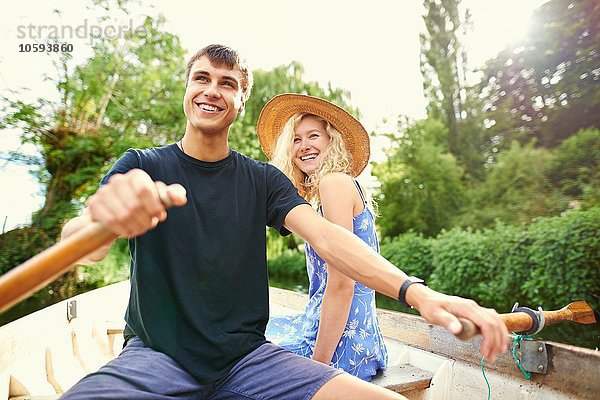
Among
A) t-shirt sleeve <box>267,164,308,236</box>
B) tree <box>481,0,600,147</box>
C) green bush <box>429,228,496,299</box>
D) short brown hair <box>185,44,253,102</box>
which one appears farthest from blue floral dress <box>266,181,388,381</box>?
tree <box>481,0,600,147</box>

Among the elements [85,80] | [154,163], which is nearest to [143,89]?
[85,80]

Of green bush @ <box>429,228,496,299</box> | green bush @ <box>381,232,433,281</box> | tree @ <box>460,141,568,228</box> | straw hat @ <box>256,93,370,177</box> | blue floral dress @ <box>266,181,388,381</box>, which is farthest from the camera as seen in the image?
green bush @ <box>381,232,433,281</box>

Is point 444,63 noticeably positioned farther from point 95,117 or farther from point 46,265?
point 46,265

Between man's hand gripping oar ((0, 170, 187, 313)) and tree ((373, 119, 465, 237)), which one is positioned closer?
man's hand gripping oar ((0, 170, 187, 313))

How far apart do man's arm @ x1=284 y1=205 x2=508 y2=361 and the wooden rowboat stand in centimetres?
83

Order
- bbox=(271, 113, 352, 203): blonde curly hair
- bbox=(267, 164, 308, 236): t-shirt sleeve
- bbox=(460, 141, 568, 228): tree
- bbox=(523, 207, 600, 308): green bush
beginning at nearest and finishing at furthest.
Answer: bbox=(267, 164, 308, 236): t-shirt sleeve < bbox=(271, 113, 352, 203): blonde curly hair < bbox=(523, 207, 600, 308): green bush < bbox=(460, 141, 568, 228): tree

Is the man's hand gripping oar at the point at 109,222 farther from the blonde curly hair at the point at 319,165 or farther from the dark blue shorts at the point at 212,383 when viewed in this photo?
the blonde curly hair at the point at 319,165

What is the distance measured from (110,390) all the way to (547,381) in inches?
61.0

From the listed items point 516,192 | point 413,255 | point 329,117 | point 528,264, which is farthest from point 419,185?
point 329,117

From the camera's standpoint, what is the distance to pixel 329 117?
8.02ft

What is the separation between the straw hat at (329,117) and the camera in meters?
2.42

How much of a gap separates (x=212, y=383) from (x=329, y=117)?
1.37m

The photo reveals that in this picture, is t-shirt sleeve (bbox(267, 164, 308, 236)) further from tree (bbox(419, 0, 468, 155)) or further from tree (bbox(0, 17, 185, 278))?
tree (bbox(419, 0, 468, 155))

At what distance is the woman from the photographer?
6.55ft
